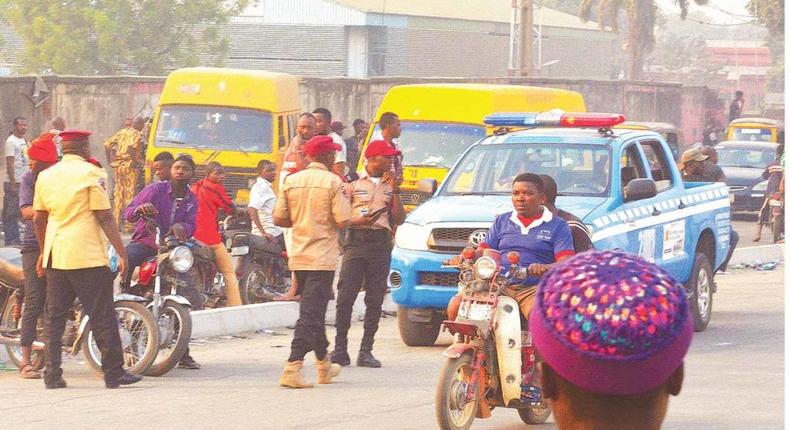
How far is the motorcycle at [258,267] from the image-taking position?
48.2 feet

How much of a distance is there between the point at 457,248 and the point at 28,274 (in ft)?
10.6

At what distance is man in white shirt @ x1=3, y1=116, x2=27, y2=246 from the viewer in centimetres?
2117

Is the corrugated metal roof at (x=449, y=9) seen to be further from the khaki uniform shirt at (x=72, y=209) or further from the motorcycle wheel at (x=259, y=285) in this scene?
the khaki uniform shirt at (x=72, y=209)

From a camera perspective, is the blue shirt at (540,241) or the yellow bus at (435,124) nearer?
the blue shirt at (540,241)

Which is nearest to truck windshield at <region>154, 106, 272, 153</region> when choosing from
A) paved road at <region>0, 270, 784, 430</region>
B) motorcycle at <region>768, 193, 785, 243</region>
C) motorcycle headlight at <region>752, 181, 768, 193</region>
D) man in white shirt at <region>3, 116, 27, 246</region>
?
man in white shirt at <region>3, 116, 27, 246</region>

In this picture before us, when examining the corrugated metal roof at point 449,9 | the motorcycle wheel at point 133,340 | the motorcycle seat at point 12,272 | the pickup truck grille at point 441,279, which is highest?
the corrugated metal roof at point 449,9

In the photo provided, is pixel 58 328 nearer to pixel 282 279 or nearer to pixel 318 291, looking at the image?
pixel 318 291

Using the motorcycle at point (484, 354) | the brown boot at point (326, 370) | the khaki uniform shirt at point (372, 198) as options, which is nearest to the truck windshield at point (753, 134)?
the khaki uniform shirt at point (372, 198)

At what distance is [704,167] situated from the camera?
1798 cm

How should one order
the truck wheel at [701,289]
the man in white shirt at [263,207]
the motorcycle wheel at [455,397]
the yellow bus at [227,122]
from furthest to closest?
the yellow bus at [227,122], the man in white shirt at [263,207], the truck wheel at [701,289], the motorcycle wheel at [455,397]

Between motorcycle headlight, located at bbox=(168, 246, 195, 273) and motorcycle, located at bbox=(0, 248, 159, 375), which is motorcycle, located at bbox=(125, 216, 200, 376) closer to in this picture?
motorcycle headlight, located at bbox=(168, 246, 195, 273)

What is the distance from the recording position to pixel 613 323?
8.98 ft

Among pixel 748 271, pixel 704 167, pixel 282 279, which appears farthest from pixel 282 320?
pixel 748 271

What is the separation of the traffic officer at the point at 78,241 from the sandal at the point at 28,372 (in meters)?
0.62
